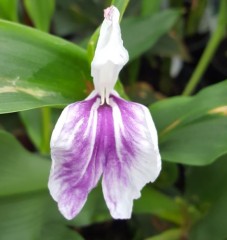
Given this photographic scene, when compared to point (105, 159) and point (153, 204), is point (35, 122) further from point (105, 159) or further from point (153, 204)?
point (105, 159)

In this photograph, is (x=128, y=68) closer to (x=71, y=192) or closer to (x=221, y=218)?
(x=221, y=218)

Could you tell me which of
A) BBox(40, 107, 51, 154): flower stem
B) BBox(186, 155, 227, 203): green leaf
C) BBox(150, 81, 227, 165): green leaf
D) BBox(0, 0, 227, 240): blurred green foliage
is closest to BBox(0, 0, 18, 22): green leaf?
BBox(0, 0, 227, 240): blurred green foliage

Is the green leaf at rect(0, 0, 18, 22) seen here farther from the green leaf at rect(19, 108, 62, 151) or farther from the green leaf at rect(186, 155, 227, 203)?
the green leaf at rect(186, 155, 227, 203)

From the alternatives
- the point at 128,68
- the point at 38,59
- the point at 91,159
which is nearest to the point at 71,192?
the point at 91,159

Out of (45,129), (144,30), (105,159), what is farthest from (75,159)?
(144,30)

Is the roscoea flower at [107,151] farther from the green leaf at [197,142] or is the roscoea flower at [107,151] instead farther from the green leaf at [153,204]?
the green leaf at [153,204]

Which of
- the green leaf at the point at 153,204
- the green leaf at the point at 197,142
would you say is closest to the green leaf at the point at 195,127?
the green leaf at the point at 197,142
